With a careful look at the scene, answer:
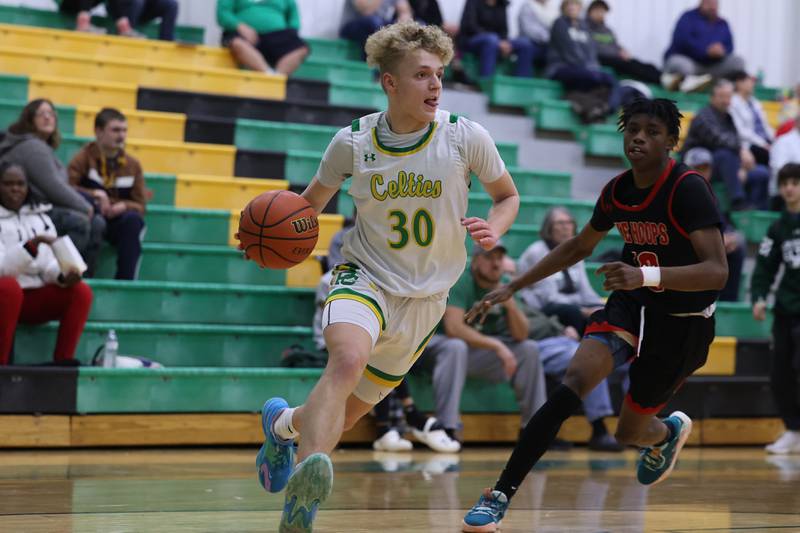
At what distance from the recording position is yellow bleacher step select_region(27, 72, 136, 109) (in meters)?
9.20

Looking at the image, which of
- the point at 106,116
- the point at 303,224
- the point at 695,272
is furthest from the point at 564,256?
the point at 106,116

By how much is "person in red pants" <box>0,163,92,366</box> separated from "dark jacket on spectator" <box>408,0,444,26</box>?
5354mm

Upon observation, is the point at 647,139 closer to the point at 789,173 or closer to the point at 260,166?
the point at 789,173

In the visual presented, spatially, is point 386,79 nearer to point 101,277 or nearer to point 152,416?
point 152,416

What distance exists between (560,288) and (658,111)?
3.99m

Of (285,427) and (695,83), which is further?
(695,83)

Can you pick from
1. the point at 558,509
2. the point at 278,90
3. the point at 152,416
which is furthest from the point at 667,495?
the point at 278,90

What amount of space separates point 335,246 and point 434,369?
3.37ft

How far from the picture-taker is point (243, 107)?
9.79 m

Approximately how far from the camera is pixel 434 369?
7.34m

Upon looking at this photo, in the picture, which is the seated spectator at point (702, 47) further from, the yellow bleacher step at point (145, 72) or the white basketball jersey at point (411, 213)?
the white basketball jersey at point (411, 213)

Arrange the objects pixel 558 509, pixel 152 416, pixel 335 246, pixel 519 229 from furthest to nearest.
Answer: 1. pixel 519 229
2. pixel 335 246
3. pixel 152 416
4. pixel 558 509

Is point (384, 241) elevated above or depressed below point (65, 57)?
below

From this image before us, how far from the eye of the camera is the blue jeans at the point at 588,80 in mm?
11227
